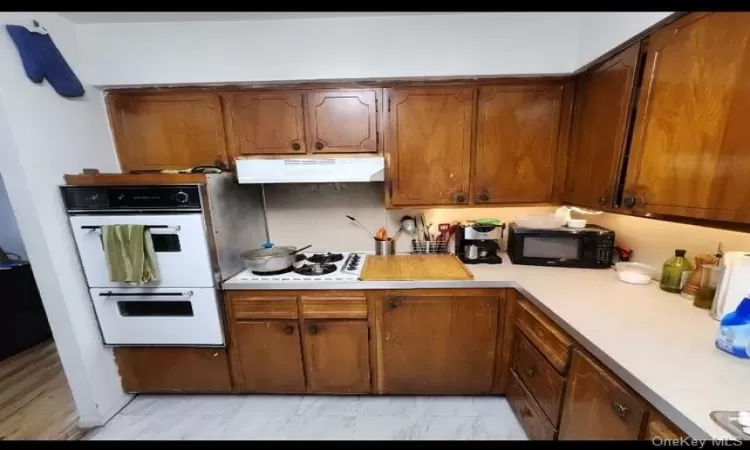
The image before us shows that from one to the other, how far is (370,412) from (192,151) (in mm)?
1995

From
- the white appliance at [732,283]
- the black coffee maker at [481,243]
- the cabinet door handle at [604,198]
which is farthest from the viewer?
the black coffee maker at [481,243]

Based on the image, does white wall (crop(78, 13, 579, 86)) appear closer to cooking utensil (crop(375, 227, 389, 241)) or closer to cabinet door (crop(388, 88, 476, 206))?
cabinet door (crop(388, 88, 476, 206))

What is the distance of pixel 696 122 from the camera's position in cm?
107

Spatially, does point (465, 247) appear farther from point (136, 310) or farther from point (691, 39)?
point (136, 310)

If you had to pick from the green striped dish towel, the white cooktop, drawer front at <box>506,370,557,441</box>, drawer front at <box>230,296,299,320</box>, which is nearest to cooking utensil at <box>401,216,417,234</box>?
the white cooktop

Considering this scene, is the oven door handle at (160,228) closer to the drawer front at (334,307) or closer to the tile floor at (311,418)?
the drawer front at (334,307)

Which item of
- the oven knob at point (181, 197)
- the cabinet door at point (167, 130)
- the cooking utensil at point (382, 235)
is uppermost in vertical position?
the cabinet door at point (167, 130)

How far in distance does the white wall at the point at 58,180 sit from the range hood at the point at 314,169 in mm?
919

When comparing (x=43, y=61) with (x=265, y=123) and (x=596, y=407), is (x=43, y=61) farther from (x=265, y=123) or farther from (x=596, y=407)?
(x=596, y=407)

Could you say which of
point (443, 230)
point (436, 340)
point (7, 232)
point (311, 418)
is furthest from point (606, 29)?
point (7, 232)

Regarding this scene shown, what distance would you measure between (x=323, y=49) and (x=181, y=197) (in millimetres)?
1153

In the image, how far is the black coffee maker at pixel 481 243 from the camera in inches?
75.0

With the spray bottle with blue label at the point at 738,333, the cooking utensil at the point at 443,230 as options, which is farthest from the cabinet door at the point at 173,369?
the spray bottle with blue label at the point at 738,333

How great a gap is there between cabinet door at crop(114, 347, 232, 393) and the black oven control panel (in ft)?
→ 2.99
